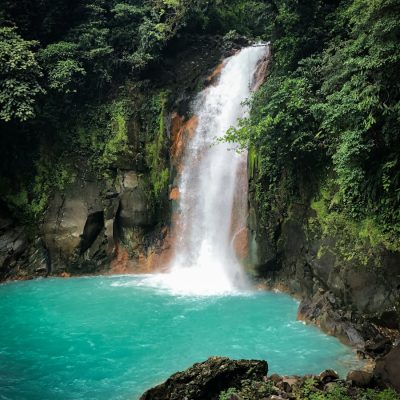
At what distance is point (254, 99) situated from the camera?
1177 cm

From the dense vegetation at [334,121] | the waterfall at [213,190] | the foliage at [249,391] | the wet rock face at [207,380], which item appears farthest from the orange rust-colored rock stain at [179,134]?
the foliage at [249,391]

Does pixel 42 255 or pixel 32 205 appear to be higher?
pixel 32 205

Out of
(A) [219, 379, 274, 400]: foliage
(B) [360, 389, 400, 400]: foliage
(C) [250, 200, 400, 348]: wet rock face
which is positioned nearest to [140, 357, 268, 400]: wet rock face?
(A) [219, 379, 274, 400]: foliage

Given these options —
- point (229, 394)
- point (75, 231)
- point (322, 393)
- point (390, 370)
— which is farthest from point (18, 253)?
point (390, 370)

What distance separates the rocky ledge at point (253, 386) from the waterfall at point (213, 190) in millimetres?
6770

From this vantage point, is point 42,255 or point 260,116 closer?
point 260,116

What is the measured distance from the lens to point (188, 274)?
1473 centimetres

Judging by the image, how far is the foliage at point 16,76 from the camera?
14.0m

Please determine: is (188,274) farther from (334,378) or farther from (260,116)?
(334,378)

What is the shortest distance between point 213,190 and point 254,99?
4.43 metres

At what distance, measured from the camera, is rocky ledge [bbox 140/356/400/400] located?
577cm

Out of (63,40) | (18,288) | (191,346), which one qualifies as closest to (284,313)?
(191,346)

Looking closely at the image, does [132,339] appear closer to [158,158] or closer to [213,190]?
[213,190]

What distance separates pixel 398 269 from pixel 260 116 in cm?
516
